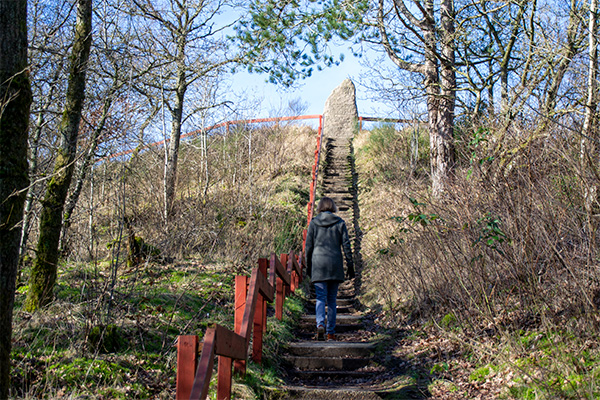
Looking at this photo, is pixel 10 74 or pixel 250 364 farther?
pixel 250 364

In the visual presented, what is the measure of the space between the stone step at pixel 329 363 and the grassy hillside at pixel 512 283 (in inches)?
23.6

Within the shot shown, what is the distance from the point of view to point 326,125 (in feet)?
81.1

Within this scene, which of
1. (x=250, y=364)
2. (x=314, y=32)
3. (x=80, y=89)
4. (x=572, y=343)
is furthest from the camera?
(x=314, y=32)

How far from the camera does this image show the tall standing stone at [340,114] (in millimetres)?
24266

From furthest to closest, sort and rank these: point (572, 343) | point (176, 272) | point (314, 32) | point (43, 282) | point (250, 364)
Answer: point (314, 32) < point (176, 272) < point (43, 282) < point (250, 364) < point (572, 343)

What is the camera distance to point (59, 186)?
603 centimetres

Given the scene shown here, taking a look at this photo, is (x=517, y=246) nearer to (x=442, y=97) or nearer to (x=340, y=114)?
(x=442, y=97)

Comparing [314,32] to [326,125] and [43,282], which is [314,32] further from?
[326,125]

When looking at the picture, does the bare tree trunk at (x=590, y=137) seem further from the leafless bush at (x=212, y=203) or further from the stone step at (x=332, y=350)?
the leafless bush at (x=212, y=203)

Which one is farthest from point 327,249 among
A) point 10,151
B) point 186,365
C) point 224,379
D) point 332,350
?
point 10,151

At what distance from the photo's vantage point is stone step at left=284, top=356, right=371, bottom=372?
239 inches

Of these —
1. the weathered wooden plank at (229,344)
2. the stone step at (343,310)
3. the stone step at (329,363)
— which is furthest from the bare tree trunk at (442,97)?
the weathered wooden plank at (229,344)

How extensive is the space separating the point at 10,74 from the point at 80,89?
267 cm

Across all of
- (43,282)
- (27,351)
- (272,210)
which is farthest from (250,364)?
(272,210)
